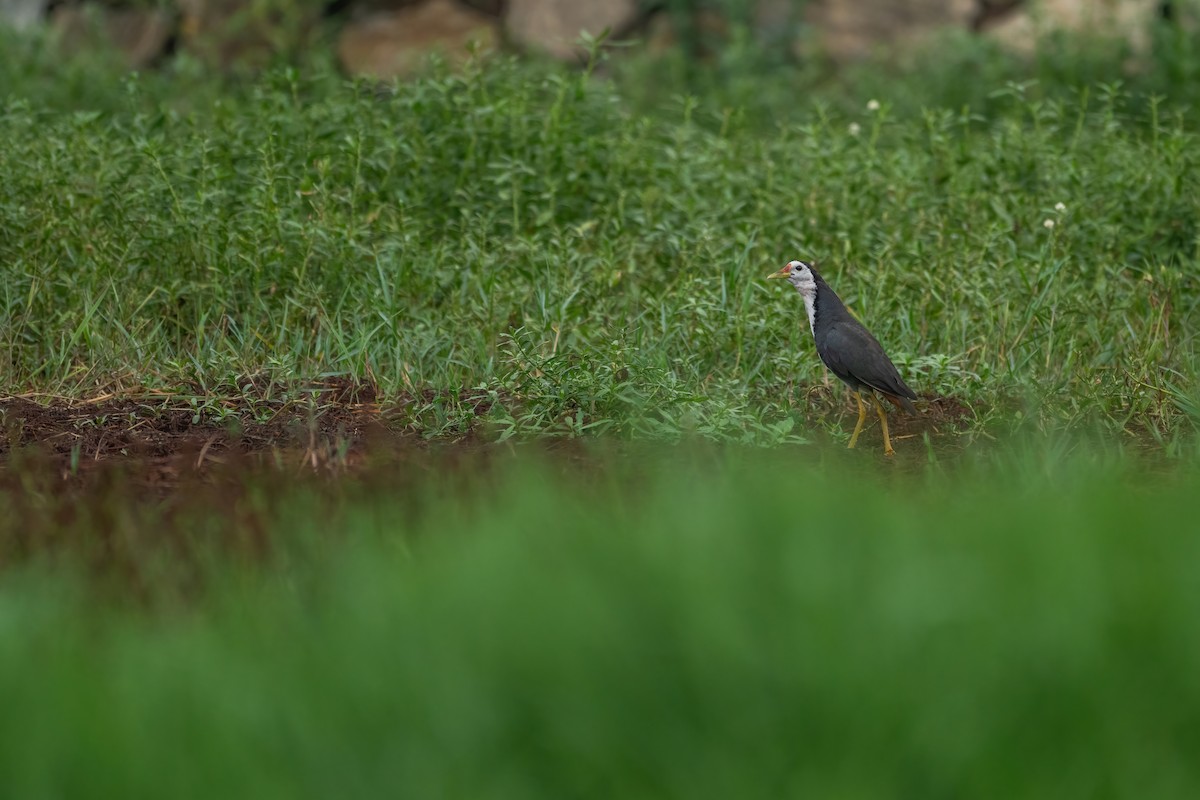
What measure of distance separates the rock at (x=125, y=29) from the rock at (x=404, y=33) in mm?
1447

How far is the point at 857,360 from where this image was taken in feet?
17.8

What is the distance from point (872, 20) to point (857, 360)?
7.50 metres

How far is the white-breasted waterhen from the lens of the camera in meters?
5.41

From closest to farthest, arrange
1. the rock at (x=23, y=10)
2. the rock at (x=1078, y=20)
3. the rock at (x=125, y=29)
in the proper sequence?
the rock at (x=1078, y=20) → the rock at (x=125, y=29) → the rock at (x=23, y=10)

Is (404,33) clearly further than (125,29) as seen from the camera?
No

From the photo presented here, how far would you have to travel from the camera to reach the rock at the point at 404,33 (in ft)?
40.0

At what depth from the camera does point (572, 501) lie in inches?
126

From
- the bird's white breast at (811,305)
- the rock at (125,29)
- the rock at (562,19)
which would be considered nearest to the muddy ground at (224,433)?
the bird's white breast at (811,305)

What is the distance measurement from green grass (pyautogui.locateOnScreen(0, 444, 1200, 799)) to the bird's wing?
244 centimetres

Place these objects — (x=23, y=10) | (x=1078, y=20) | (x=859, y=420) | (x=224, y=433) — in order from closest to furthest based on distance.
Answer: (x=224, y=433) → (x=859, y=420) → (x=1078, y=20) → (x=23, y=10)

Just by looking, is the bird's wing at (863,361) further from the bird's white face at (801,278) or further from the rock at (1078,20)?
the rock at (1078,20)

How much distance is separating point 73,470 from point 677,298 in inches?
103

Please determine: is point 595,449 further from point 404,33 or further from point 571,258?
point 404,33

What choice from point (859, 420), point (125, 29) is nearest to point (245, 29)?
point (125, 29)
